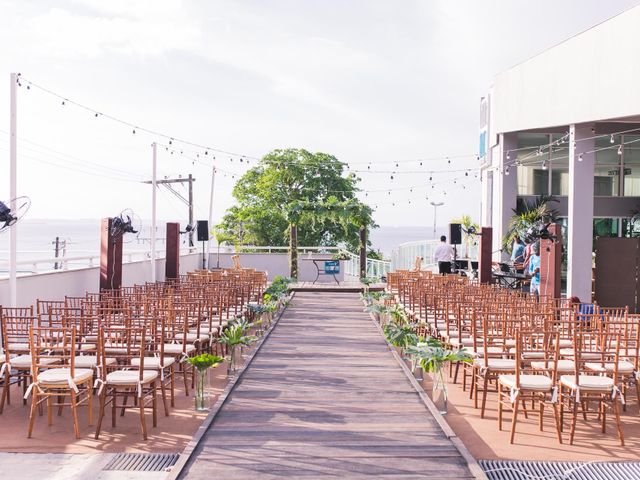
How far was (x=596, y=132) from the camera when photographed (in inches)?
733

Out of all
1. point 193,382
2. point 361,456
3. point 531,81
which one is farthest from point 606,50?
point 361,456

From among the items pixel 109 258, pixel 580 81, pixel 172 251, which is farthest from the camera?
pixel 172 251

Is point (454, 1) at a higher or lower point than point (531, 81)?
higher

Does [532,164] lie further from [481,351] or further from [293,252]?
[481,351]

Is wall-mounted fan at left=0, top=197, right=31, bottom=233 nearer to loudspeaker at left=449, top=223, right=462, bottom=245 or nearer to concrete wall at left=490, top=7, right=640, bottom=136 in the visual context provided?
concrete wall at left=490, top=7, right=640, bottom=136

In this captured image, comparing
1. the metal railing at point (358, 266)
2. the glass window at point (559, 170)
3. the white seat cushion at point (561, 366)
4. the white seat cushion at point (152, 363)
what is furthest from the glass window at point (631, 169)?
the white seat cushion at point (152, 363)

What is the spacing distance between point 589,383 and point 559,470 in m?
1.04

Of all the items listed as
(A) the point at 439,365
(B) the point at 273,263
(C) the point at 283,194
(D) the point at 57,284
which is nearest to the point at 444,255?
(B) the point at 273,263

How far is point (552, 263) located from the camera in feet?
45.7

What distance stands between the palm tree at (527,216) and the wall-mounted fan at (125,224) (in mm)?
10113

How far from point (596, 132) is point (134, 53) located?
43.3 ft

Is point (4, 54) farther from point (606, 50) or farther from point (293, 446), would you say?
point (606, 50)

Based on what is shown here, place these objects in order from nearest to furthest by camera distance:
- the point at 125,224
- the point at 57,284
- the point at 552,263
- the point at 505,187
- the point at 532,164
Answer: the point at 57,284, the point at 125,224, the point at 552,263, the point at 505,187, the point at 532,164

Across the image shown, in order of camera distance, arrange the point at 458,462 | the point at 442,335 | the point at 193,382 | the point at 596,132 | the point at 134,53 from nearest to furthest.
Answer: the point at 458,462, the point at 193,382, the point at 442,335, the point at 596,132, the point at 134,53
